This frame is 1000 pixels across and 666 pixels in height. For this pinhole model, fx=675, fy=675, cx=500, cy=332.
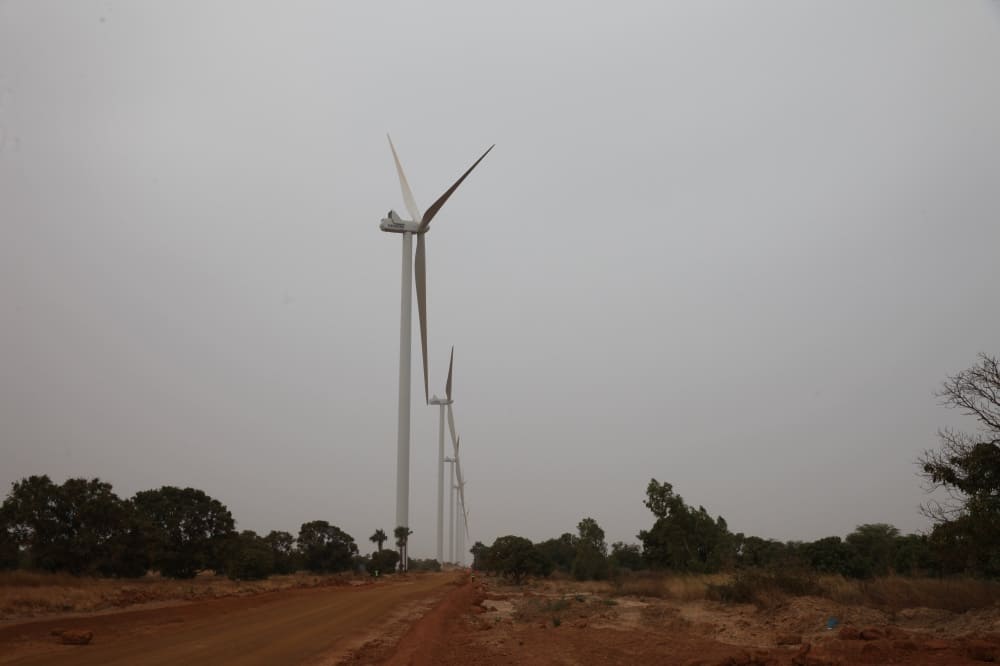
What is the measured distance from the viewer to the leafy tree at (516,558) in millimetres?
56938

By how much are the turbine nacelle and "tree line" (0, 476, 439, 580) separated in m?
27.0

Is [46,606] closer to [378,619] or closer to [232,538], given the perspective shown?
[378,619]

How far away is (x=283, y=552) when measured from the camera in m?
68.6

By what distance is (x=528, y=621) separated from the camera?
24203mm

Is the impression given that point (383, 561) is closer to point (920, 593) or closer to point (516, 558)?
point (516, 558)

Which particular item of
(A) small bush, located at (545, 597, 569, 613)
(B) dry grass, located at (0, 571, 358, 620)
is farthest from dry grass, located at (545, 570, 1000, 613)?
(B) dry grass, located at (0, 571, 358, 620)

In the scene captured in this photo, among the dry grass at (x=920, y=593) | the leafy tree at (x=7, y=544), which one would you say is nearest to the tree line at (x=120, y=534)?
the leafy tree at (x=7, y=544)

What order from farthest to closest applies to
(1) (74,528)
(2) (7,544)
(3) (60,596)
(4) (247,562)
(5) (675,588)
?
1. (4) (247,562)
2. (1) (74,528)
3. (2) (7,544)
4. (5) (675,588)
5. (3) (60,596)

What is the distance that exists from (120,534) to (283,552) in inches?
1056

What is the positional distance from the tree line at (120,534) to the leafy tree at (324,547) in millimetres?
13805

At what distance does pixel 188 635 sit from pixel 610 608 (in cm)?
1616

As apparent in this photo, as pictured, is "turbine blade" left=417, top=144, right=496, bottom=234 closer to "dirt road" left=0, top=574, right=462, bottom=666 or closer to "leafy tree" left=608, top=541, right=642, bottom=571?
"dirt road" left=0, top=574, right=462, bottom=666

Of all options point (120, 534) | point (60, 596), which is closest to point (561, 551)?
point (120, 534)

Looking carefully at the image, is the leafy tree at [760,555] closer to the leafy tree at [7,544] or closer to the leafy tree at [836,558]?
the leafy tree at [836,558]
